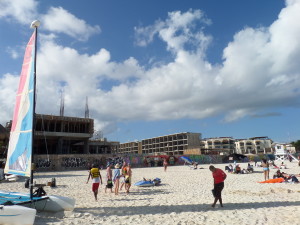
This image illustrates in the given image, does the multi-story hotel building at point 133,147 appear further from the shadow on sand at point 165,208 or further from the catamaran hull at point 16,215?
the catamaran hull at point 16,215

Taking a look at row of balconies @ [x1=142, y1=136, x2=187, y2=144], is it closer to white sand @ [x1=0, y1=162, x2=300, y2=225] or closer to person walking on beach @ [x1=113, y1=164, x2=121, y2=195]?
person walking on beach @ [x1=113, y1=164, x2=121, y2=195]

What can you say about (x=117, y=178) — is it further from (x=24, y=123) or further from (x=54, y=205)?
(x=24, y=123)

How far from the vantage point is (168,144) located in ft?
386

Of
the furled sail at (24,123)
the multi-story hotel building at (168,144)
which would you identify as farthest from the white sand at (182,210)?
the multi-story hotel building at (168,144)

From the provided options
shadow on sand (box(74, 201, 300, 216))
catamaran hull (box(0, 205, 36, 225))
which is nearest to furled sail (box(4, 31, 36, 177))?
catamaran hull (box(0, 205, 36, 225))

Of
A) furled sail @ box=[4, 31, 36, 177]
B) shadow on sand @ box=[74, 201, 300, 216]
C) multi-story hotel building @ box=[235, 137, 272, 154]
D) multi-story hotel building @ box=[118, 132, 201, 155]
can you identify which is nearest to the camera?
furled sail @ box=[4, 31, 36, 177]

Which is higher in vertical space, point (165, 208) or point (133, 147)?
point (133, 147)

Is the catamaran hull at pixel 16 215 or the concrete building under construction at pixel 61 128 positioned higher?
the concrete building under construction at pixel 61 128

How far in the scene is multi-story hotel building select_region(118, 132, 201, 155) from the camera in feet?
353

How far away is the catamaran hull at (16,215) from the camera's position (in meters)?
6.41

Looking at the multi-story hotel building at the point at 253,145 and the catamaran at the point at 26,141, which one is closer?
the catamaran at the point at 26,141

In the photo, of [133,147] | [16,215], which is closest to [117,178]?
[16,215]

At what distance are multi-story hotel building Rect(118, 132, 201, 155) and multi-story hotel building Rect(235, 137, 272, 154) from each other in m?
34.1

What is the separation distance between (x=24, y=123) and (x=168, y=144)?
365 ft
